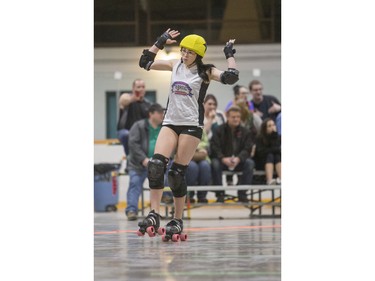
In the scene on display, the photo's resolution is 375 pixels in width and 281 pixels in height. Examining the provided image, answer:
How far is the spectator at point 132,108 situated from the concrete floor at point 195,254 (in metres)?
2.42

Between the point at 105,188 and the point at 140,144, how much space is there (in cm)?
202

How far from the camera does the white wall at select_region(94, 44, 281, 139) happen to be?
1496 cm

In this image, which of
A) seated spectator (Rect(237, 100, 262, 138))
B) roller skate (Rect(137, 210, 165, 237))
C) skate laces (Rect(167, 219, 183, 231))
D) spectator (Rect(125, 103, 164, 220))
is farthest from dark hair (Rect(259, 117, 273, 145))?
roller skate (Rect(137, 210, 165, 237))

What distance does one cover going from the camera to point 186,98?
6930mm

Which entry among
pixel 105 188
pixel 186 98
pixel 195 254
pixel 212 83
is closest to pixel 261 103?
A: pixel 105 188

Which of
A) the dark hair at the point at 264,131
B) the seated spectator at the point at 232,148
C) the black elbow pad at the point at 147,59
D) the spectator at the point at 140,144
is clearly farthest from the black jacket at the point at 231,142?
the black elbow pad at the point at 147,59

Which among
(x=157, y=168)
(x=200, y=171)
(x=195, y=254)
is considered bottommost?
(x=195, y=254)

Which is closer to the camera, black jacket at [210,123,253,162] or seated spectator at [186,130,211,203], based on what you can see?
seated spectator at [186,130,211,203]

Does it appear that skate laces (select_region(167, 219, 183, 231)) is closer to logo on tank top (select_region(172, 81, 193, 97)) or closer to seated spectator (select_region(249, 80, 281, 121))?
logo on tank top (select_region(172, 81, 193, 97))

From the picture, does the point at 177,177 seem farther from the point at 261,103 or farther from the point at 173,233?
the point at 261,103

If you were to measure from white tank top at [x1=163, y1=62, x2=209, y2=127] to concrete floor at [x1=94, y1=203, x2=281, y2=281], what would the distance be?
3.00ft
